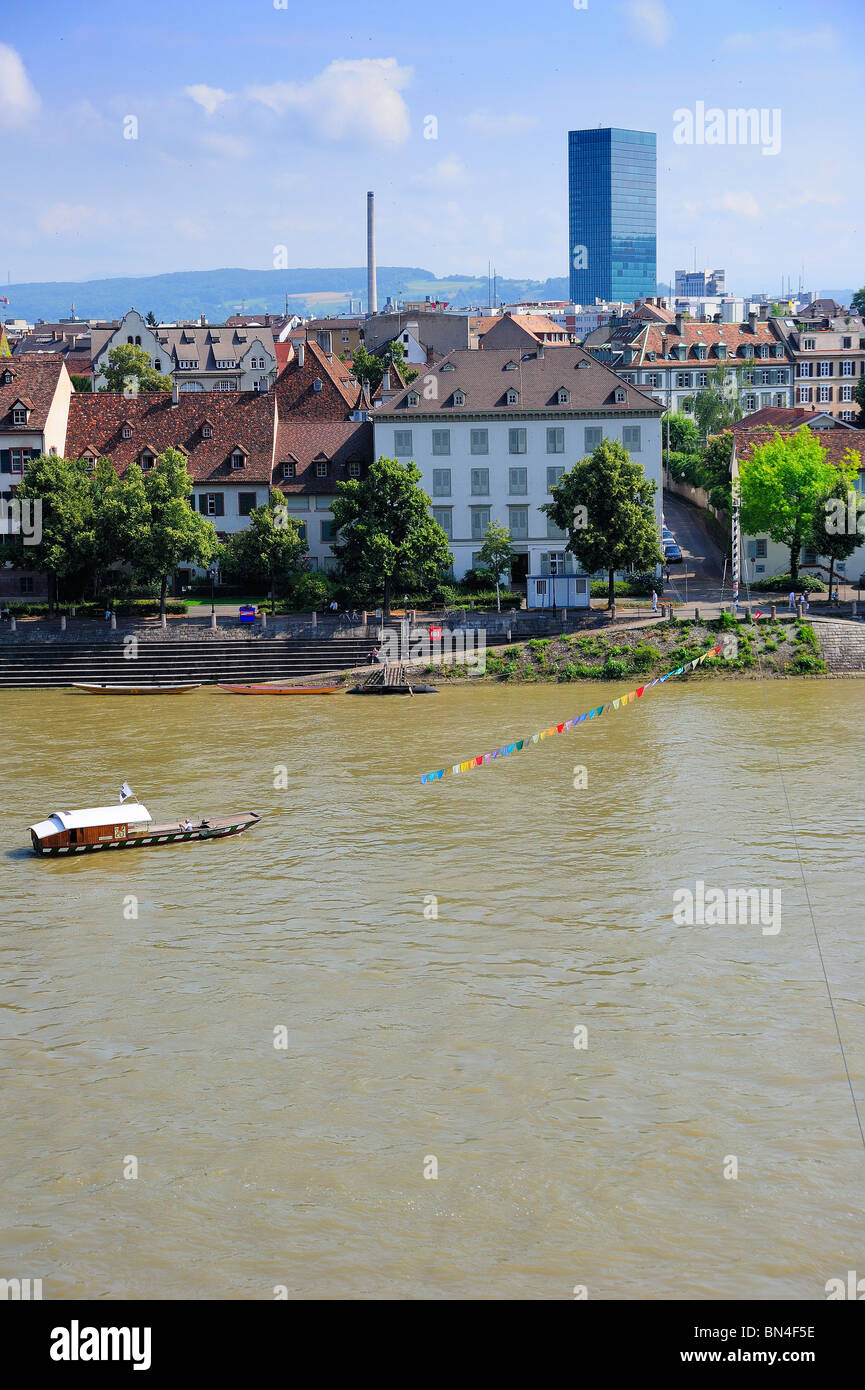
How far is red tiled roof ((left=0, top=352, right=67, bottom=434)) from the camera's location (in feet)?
249

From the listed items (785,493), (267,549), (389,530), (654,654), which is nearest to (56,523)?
(267,549)

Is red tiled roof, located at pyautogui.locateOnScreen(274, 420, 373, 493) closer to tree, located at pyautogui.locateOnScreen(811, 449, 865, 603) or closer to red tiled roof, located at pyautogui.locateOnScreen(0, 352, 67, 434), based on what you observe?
red tiled roof, located at pyautogui.locateOnScreen(0, 352, 67, 434)

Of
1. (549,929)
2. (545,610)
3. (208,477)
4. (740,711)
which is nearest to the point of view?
(549,929)

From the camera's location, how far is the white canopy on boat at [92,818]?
35.4 meters

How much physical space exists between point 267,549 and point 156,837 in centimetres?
3396

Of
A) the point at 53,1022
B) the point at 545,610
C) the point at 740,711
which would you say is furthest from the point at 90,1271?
the point at 545,610

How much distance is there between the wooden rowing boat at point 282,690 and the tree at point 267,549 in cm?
908

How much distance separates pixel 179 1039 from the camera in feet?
78.7

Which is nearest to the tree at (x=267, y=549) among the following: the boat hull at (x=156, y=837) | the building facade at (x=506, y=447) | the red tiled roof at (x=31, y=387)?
the building facade at (x=506, y=447)

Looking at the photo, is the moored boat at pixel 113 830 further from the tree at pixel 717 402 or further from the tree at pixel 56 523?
the tree at pixel 717 402

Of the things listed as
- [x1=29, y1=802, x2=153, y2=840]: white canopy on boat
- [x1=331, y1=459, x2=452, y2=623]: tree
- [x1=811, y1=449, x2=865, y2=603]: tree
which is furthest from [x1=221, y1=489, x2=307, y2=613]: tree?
[x1=29, y1=802, x2=153, y2=840]: white canopy on boat

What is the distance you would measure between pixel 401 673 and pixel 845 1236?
43562 millimetres

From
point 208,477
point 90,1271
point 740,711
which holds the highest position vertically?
point 208,477
